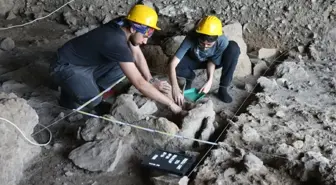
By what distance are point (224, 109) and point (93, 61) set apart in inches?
47.0

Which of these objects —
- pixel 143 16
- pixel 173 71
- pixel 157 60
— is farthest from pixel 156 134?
pixel 157 60

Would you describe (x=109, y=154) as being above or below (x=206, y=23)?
below

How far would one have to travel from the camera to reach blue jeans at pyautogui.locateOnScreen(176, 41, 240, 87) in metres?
3.71

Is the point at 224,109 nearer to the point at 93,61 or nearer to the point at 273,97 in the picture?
the point at 273,97

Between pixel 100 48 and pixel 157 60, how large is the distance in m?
1.23

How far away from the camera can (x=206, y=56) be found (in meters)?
3.76

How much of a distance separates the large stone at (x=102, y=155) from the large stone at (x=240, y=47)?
1.74m

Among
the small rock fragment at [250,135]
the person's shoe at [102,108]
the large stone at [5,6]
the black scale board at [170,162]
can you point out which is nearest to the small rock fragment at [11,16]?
the large stone at [5,6]

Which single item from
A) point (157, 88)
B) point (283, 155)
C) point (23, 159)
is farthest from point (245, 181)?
point (23, 159)

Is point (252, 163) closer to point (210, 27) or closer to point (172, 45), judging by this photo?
point (210, 27)

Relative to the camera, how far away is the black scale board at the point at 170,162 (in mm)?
2749

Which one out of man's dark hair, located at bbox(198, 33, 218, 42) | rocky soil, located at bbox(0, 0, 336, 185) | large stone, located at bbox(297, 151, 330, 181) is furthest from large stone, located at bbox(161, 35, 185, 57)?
large stone, located at bbox(297, 151, 330, 181)

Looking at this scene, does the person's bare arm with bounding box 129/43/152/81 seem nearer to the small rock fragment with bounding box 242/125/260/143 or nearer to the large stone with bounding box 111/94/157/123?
the large stone with bounding box 111/94/157/123

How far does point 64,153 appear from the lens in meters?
3.11
